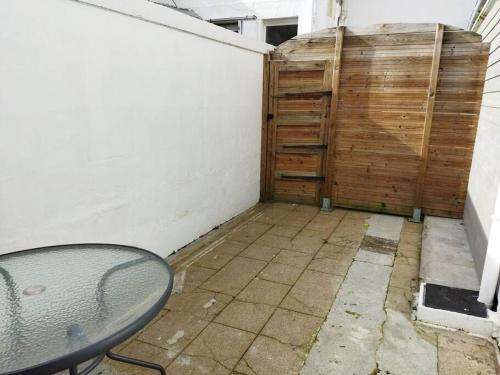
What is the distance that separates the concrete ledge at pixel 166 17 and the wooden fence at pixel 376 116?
120cm

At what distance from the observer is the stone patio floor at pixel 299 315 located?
236cm

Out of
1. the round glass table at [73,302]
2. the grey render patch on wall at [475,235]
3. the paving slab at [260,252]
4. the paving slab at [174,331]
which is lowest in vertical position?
the paving slab at [260,252]

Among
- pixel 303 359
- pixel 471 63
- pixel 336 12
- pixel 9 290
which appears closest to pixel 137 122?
pixel 9 290

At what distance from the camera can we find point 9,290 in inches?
65.1

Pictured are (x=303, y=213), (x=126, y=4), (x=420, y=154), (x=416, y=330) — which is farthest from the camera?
(x=303, y=213)

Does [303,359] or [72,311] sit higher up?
[72,311]

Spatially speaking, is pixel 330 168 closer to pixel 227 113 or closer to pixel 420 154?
pixel 420 154

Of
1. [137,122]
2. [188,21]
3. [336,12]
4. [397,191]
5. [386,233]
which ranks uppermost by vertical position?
[336,12]

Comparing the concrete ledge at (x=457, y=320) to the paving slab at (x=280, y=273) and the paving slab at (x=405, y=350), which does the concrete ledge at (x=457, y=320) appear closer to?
the paving slab at (x=405, y=350)

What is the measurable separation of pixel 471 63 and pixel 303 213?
2.83 m

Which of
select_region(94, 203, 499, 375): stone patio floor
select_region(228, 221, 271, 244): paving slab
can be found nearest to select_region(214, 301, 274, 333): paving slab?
select_region(94, 203, 499, 375): stone patio floor

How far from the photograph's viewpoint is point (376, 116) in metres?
5.23

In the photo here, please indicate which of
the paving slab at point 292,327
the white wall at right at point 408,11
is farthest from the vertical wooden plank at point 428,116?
the white wall at right at point 408,11

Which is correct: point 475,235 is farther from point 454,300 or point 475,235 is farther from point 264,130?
point 264,130
